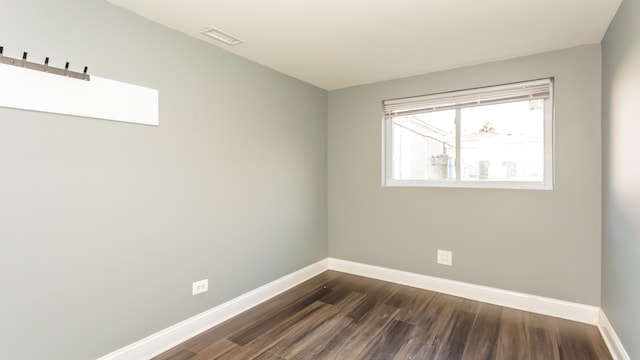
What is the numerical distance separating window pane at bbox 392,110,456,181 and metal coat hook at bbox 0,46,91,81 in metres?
2.86

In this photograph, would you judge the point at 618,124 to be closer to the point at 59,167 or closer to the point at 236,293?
the point at 236,293

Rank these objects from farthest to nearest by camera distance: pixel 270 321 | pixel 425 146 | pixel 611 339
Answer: pixel 425 146 < pixel 270 321 < pixel 611 339

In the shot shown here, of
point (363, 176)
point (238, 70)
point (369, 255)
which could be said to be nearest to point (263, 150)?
point (238, 70)

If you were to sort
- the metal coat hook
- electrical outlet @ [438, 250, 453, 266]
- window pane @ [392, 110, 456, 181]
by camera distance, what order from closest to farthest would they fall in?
1. the metal coat hook
2. electrical outlet @ [438, 250, 453, 266]
3. window pane @ [392, 110, 456, 181]

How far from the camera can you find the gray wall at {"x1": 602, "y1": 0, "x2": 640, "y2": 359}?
165 centimetres

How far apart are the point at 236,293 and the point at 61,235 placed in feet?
4.60

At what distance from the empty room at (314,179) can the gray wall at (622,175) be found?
0.03 metres

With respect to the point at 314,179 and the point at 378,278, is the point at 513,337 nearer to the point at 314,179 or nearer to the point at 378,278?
the point at 378,278

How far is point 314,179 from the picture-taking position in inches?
145

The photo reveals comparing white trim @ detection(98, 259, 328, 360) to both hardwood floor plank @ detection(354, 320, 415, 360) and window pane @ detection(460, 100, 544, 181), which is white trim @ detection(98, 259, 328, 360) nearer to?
hardwood floor plank @ detection(354, 320, 415, 360)

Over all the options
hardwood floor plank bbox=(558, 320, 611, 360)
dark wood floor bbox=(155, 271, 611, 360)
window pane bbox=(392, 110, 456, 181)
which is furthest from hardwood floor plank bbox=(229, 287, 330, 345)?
hardwood floor plank bbox=(558, 320, 611, 360)

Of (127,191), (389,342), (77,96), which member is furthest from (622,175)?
(77,96)

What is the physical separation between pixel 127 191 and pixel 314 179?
2.09 m

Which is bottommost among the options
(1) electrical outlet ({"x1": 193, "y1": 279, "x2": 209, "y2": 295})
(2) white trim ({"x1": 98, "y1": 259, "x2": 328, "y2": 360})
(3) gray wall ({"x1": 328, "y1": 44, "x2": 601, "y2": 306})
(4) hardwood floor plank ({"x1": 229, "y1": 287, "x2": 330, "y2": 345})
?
(4) hardwood floor plank ({"x1": 229, "y1": 287, "x2": 330, "y2": 345})
